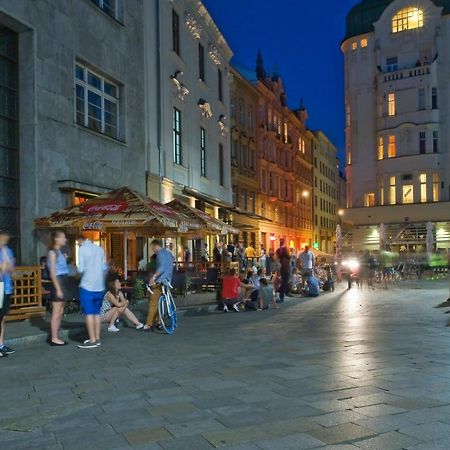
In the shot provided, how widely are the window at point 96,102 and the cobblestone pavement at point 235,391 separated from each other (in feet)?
28.7

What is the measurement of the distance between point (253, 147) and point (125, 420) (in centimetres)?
4108

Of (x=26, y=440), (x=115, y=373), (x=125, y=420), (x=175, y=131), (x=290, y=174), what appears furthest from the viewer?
(x=290, y=174)

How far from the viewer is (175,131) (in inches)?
976

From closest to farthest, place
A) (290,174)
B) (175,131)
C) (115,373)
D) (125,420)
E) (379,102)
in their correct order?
1. (125,420)
2. (115,373)
3. (175,131)
4. (379,102)
5. (290,174)

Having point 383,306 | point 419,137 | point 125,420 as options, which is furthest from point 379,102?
point 125,420

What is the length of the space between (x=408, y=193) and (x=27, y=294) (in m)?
39.9

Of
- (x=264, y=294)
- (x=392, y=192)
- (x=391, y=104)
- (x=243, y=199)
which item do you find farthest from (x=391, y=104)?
A: (x=264, y=294)

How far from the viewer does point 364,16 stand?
4966 cm

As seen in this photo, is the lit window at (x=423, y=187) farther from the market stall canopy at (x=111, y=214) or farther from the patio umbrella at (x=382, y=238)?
the market stall canopy at (x=111, y=214)

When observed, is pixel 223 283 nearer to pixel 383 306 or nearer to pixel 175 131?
pixel 383 306

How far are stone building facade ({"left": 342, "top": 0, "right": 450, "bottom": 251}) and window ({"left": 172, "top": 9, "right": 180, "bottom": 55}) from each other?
2715cm

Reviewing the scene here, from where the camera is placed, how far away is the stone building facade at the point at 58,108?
48.1ft

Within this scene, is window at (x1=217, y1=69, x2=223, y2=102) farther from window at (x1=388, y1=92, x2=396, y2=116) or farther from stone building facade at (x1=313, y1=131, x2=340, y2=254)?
stone building facade at (x1=313, y1=131, x2=340, y2=254)

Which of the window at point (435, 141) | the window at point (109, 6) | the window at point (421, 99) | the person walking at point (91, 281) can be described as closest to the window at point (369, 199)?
the window at point (435, 141)
